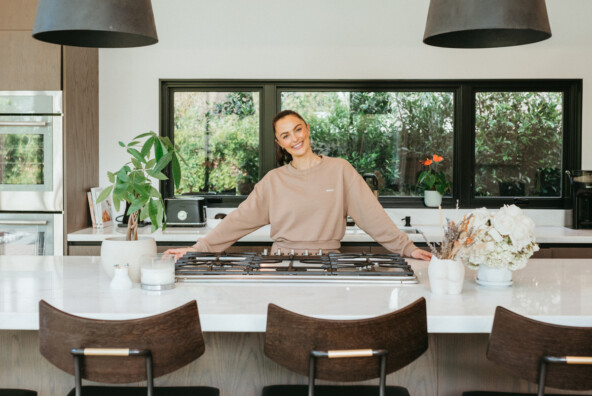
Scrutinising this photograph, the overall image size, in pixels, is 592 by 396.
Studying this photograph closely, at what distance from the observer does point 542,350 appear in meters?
1.43

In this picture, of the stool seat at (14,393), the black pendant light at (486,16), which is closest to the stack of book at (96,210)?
the stool seat at (14,393)

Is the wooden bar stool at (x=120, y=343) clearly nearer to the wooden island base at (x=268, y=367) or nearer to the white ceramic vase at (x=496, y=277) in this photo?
the wooden island base at (x=268, y=367)

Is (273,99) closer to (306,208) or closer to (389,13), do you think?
(389,13)

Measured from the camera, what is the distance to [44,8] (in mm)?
1931

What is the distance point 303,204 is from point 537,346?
1.59 m

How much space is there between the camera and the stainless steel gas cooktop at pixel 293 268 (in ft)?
6.56

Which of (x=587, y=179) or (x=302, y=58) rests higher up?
(x=302, y=58)

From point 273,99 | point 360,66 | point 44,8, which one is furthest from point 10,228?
point 360,66

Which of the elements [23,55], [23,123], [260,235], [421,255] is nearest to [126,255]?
[421,255]

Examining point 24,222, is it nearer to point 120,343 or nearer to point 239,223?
point 239,223

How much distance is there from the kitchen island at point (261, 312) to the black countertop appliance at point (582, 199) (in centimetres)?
195

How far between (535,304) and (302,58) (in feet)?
9.49

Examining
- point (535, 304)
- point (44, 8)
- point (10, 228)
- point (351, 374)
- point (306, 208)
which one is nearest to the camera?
point (351, 374)

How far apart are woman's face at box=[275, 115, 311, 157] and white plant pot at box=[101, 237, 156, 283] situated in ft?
3.65
